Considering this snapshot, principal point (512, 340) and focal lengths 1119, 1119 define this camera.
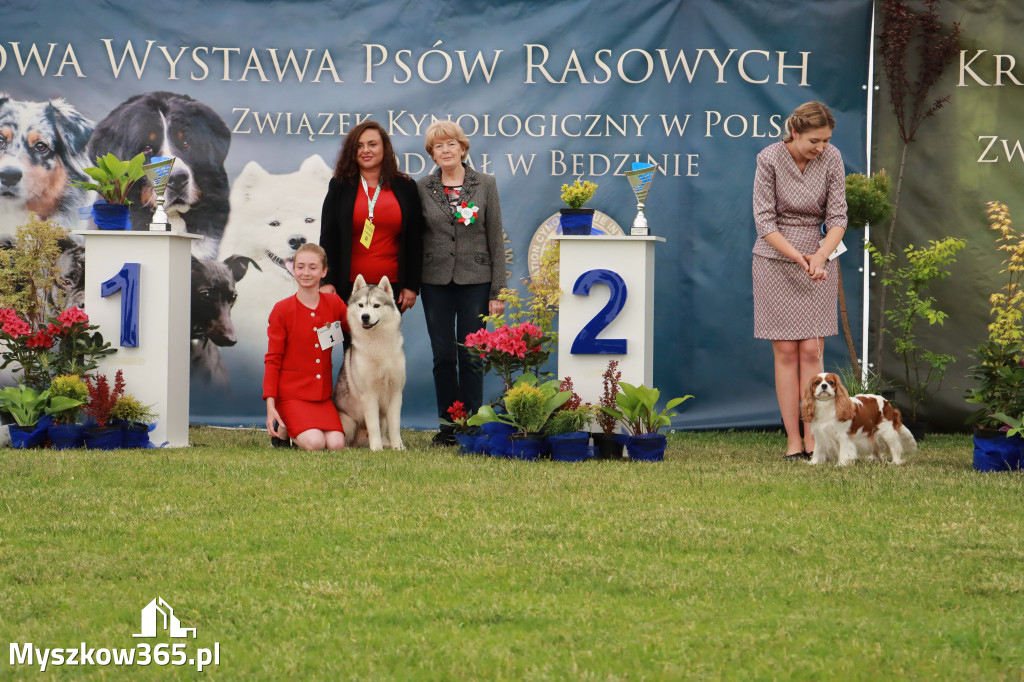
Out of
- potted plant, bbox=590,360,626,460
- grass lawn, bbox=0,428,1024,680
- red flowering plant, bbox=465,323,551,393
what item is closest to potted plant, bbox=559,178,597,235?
red flowering plant, bbox=465,323,551,393

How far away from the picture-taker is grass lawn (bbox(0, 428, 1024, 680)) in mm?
2330

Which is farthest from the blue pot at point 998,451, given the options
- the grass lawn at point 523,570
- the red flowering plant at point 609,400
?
the red flowering plant at point 609,400

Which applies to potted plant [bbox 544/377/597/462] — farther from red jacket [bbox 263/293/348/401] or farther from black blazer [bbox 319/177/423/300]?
red jacket [bbox 263/293/348/401]

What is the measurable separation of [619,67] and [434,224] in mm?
2038

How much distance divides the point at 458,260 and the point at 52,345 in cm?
220

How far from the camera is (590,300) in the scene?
5723mm

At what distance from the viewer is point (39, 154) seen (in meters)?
7.52

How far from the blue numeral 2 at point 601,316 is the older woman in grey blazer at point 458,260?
525 mm

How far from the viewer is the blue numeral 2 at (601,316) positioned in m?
5.66

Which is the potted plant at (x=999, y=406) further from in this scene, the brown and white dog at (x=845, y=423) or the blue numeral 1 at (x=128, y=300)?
the blue numeral 1 at (x=128, y=300)

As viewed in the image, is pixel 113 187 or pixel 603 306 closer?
pixel 603 306

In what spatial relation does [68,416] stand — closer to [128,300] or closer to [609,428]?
[128,300]

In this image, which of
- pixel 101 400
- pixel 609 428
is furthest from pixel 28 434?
pixel 609 428

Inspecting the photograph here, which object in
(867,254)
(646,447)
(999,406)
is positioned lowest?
(646,447)
